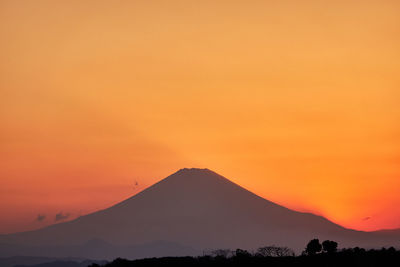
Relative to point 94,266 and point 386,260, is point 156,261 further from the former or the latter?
point 386,260

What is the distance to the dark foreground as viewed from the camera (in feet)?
331

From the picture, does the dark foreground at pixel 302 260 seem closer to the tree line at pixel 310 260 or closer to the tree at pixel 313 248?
the tree line at pixel 310 260

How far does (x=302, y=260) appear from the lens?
348ft

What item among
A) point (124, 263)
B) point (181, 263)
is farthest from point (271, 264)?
point (124, 263)

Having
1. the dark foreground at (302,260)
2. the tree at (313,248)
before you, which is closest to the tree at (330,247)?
the tree at (313,248)

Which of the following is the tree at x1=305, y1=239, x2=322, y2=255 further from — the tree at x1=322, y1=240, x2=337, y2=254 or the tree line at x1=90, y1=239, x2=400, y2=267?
the tree at x1=322, y1=240, x2=337, y2=254

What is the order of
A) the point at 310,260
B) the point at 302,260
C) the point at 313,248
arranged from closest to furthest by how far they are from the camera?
1. the point at 310,260
2. the point at 302,260
3. the point at 313,248

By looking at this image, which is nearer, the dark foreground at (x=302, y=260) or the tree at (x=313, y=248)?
the dark foreground at (x=302, y=260)

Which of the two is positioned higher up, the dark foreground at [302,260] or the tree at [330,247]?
the tree at [330,247]

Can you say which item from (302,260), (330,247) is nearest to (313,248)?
(330,247)

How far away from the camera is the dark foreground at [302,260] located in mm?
100812

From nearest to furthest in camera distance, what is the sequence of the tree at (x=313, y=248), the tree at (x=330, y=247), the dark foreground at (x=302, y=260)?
1. the dark foreground at (x=302, y=260)
2. the tree at (x=330, y=247)
3. the tree at (x=313, y=248)

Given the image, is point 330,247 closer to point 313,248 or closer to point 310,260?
point 313,248

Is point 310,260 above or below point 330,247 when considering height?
below
